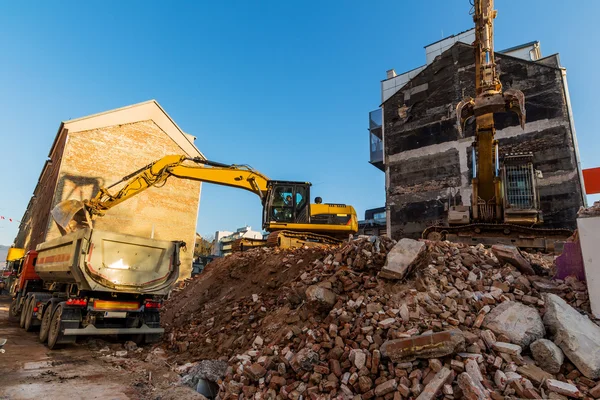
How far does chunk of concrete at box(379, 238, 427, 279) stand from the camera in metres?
5.18

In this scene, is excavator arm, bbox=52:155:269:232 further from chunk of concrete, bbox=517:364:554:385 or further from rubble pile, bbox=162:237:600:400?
chunk of concrete, bbox=517:364:554:385

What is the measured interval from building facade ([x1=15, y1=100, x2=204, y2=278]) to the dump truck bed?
11.6 metres

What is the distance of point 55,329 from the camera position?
7.20 metres

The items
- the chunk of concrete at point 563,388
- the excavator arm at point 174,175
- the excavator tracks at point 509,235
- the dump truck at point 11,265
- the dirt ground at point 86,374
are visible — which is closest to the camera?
the chunk of concrete at point 563,388

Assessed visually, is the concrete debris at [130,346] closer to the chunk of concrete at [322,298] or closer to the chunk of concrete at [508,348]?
the chunk of concrete at [322,298]

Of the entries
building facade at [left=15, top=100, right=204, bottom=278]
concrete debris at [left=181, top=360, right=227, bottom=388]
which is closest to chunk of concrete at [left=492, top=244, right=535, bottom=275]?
concrete debris at [left=181, top=360, right=227, bottom=388]

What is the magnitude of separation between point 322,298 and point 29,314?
9.26 meters

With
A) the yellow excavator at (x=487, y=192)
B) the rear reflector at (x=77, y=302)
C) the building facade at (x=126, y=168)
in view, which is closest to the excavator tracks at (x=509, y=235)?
the yellow excavator at (x=487, y=192)

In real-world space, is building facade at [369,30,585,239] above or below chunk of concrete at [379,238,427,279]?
above

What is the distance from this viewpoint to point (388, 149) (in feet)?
83.3

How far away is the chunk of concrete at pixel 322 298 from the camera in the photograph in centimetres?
509

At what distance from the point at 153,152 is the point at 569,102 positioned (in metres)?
25.4

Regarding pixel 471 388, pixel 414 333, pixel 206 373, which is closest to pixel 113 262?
pixel 206 373

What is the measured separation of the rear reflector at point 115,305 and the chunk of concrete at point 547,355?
7428 millimetres
